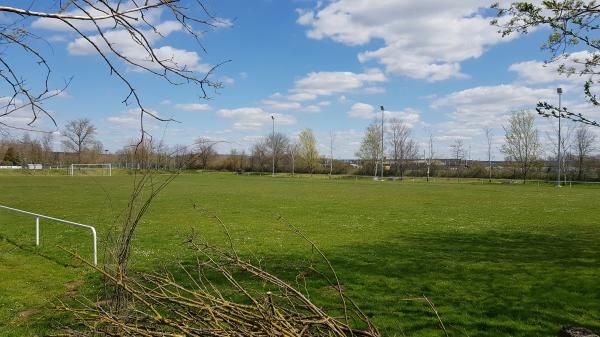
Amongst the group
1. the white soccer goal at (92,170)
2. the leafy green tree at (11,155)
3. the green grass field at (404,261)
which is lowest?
the green grass field at (404,261)

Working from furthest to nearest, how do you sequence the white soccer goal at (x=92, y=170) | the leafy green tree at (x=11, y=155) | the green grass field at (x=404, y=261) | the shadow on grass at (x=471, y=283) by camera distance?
the white soccer goal at (x=92, y=170)
the leafy green tree at (x=11, y=155)
the green grass field at (x=404, y=261)
the shadow on grass at (x=471, y=283)

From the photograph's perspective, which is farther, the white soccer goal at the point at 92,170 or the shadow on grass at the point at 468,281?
the white soccer goal at the point at 92,170

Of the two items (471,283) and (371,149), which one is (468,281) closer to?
(471,283)

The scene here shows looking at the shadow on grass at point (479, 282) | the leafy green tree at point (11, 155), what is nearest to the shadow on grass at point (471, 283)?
the shadow on grass at point (479, 282)

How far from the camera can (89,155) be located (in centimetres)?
10012

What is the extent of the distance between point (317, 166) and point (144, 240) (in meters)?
87.3

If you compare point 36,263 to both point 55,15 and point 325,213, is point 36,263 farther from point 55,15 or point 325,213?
point 325,213

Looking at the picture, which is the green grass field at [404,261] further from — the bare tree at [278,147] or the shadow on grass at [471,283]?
the bare tree at [278,147]

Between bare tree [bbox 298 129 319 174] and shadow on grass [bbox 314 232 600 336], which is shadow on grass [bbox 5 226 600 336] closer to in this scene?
shadow on grass [bbox 314 232 600 336]

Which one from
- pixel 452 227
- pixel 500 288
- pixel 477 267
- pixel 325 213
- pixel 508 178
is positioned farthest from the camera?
pixel 508 178

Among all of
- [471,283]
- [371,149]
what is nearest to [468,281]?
[471,283]

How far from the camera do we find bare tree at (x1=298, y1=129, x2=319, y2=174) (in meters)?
101

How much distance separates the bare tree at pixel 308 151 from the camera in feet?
331

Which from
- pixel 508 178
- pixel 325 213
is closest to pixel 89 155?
pixel 508 178
